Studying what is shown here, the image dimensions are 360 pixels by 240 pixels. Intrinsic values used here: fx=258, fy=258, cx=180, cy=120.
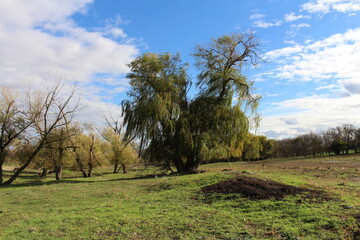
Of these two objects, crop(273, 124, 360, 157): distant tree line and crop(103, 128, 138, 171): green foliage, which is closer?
crop(103, 128, 138, 171): green foliage

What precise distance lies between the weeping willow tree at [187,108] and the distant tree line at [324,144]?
5056 centimetres

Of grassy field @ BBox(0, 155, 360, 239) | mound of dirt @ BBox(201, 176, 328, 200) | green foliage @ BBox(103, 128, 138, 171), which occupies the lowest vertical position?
grassy field @ BBox(0, 155, 360, 239)

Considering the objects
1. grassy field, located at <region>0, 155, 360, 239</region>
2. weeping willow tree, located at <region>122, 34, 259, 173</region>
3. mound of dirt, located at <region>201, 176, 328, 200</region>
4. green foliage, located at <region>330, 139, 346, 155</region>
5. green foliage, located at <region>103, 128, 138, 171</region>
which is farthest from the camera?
green foliage, located at <region>330, 139, 346, 155</region>

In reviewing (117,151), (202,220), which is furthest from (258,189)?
(117,151)

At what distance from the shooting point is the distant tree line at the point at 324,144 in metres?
62.2

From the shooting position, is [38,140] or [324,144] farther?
[324,144]

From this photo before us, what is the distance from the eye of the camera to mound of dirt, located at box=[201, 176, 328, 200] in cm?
937

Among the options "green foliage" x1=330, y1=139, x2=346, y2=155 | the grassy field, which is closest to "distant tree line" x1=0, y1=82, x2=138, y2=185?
the grassy field

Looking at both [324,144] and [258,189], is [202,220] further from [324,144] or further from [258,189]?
[324,144]

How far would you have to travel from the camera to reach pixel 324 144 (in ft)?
227

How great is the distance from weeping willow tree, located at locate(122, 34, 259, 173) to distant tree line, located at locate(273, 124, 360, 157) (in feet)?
166

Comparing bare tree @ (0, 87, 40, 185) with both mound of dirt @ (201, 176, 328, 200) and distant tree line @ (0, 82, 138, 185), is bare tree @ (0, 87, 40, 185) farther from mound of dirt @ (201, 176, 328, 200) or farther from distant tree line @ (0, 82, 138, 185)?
mound of dirt @ (201, 176, 328, 200)

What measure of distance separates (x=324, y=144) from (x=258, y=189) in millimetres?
68992

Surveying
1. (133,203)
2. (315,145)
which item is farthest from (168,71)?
(315,145)
